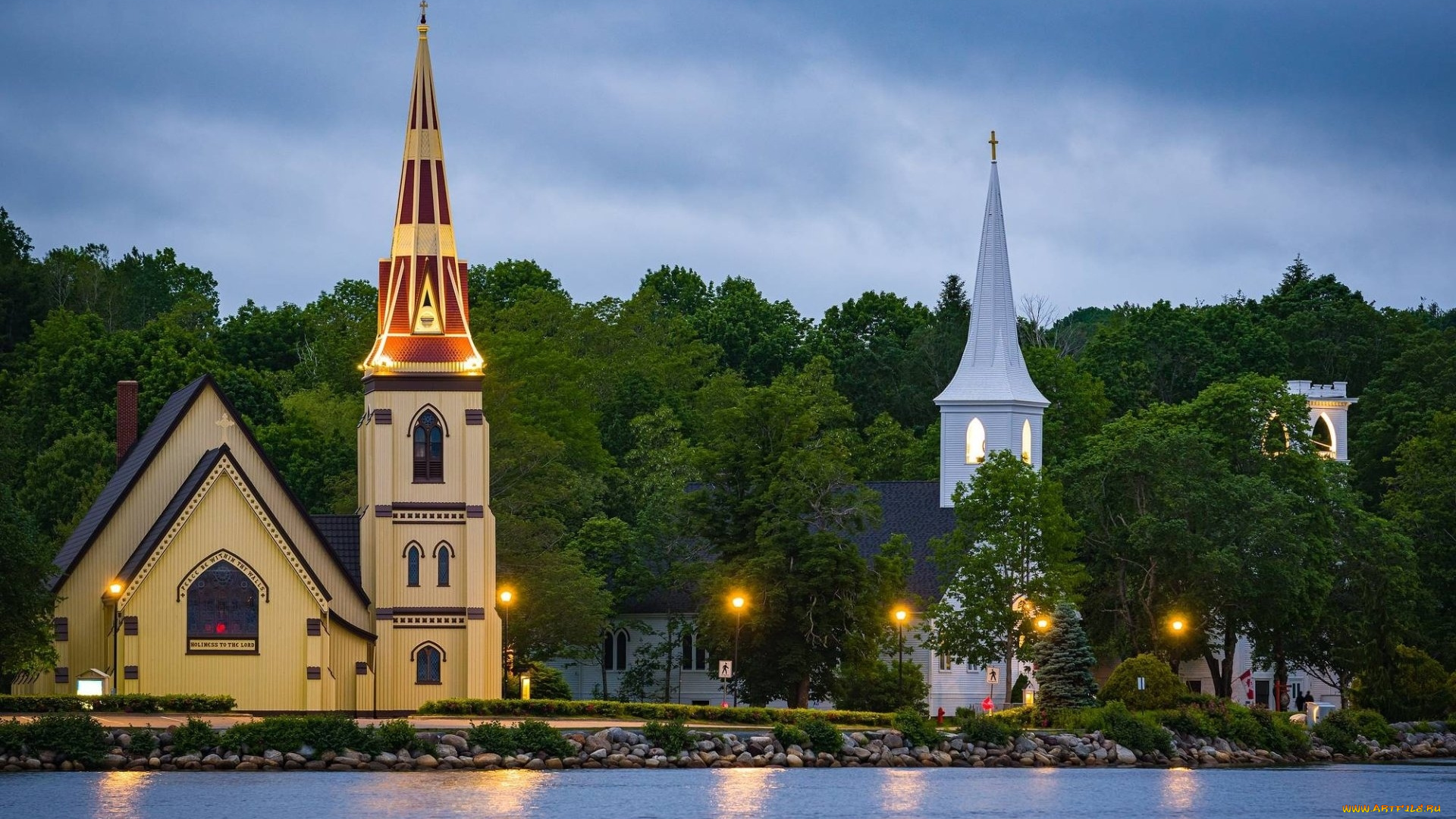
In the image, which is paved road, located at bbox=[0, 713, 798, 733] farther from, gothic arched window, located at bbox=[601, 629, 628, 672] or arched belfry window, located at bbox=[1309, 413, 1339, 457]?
arched belfry window, located at bbox=[1309, 413, 1339, 457]

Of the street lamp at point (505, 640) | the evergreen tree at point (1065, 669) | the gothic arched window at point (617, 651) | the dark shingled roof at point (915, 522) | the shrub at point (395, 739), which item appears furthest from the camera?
the gothic arched window at point (617, 651)

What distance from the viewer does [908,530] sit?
9725 centimetres

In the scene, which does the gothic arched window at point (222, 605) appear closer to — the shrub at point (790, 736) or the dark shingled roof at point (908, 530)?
the shrub at point (790, 736)

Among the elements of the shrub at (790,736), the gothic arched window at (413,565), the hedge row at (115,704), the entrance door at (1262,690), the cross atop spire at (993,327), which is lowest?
the entrance door at (1262,690)

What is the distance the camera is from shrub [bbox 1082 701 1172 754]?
70938 millimetres

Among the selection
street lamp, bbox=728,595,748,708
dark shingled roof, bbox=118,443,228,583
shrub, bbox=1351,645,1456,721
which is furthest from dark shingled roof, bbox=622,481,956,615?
dark shingled roof, bbox=118,443,228,583

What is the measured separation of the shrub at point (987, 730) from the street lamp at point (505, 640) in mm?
16003

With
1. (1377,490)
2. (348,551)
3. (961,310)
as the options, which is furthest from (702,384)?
(348,551)

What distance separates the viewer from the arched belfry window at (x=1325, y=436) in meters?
106

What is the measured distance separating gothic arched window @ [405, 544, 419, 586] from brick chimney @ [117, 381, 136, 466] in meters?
9.91

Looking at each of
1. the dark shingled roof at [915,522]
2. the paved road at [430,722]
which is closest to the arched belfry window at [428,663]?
the paved road at [430,722]

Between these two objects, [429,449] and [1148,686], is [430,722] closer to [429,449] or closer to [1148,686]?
[429,449]

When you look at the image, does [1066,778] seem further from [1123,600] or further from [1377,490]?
[1377,490]

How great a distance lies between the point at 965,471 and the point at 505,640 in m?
21.0
